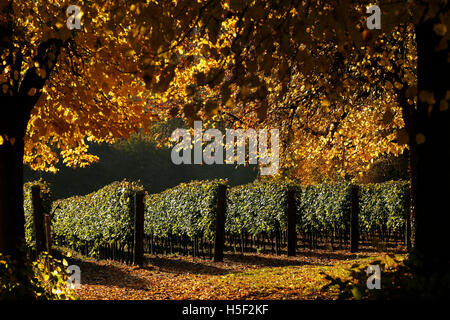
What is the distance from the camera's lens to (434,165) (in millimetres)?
4562

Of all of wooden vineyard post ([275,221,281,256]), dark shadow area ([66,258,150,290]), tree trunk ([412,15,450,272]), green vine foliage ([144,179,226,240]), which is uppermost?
tree trunk ([412,15,450,272])

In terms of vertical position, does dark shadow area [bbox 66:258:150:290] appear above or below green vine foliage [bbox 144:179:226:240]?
below

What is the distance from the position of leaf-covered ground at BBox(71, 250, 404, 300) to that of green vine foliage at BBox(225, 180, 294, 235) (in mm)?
1239

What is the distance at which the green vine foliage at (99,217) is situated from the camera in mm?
13578

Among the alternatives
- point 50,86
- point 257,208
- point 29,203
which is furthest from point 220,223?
point 29,203

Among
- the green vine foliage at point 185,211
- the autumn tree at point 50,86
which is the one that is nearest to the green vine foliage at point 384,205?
the green vine foliage at point 185,211

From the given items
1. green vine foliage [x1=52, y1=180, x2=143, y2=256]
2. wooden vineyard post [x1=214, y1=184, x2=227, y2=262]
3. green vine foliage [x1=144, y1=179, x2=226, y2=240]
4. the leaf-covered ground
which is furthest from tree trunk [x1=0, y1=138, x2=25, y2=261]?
green vine foliage [x1=144, y1=179, x2=226, y2=240]

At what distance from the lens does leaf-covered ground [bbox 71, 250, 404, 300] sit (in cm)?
777

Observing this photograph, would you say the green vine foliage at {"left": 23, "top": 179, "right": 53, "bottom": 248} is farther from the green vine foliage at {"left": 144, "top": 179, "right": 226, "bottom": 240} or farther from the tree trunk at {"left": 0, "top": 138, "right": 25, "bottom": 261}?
the tree trunk at {"left": 0, "top": 138, "right": 25, "bottom": 261}

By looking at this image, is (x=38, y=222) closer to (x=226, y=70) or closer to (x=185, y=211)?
(x=185, y=211)

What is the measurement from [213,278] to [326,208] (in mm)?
7410

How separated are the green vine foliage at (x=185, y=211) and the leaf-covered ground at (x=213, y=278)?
39.1 inches
